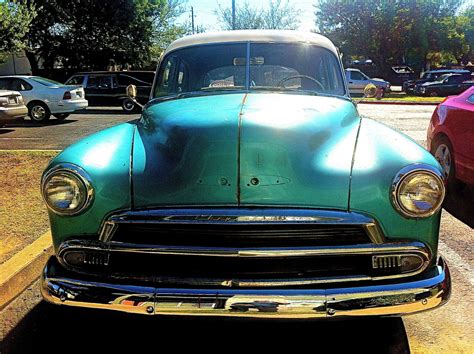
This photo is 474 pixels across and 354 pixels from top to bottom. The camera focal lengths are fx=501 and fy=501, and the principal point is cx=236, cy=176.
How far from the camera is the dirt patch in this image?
169 inches

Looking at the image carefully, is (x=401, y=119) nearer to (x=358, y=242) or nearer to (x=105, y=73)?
(x=105, y=73)

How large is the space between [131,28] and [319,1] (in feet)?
52.0

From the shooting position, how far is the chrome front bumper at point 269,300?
2.35 metres

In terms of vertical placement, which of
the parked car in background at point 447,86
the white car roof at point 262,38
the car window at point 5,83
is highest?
the white car roof at point 262,38

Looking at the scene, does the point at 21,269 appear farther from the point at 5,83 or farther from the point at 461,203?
the point at 5,83

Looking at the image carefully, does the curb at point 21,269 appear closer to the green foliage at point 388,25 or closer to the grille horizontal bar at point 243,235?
the grille horizontal bar at point 243,235

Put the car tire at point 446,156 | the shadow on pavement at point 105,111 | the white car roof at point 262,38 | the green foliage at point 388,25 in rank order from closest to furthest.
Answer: the white car roof at point 262,38 < the car tire at point 446,156 < the shadow on pavement at point 105,111 < the green foliage at point 388,25

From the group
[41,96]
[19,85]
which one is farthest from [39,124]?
[19,85]

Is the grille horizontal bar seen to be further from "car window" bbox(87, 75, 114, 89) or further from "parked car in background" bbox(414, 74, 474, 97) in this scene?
"parked car in background" bbox(414, 74, 474, 97)

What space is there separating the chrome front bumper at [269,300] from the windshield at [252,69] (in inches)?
76.9

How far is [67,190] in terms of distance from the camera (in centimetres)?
265

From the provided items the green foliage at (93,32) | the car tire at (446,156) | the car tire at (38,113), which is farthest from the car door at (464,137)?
the green foliage at (93,32)

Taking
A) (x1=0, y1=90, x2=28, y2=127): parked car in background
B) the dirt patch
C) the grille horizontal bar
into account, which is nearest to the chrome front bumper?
the grille horizontal bar

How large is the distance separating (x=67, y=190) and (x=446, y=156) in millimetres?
4837
